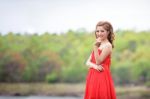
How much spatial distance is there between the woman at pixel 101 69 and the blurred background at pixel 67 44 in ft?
8.53

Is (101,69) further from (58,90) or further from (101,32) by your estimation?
(58,90)

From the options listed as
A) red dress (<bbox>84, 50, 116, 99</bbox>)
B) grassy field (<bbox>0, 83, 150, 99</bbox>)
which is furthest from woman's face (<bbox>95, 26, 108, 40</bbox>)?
grassy field (<bbox>0, 83, 150, 99</bbox>)

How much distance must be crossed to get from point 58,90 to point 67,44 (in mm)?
673

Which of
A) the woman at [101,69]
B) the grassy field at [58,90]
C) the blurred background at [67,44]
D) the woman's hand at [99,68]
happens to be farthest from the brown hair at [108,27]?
the grassy field at [58,90]

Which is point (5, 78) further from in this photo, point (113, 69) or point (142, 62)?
point (142, 62)

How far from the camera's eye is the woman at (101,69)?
2893 mm

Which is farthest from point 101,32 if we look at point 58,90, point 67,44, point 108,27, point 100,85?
point 58,90

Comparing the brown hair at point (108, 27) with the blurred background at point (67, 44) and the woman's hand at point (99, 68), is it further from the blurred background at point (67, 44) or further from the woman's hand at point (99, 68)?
the blurred background at point (67, 44)

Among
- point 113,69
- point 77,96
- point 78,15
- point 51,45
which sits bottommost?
point 77,96

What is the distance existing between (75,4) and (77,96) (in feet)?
4.32

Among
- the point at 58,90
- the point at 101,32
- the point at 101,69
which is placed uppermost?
the point at 101,32

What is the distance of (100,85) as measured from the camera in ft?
9.50

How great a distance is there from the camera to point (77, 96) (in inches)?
221

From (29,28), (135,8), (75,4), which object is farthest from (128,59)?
(29,28)
